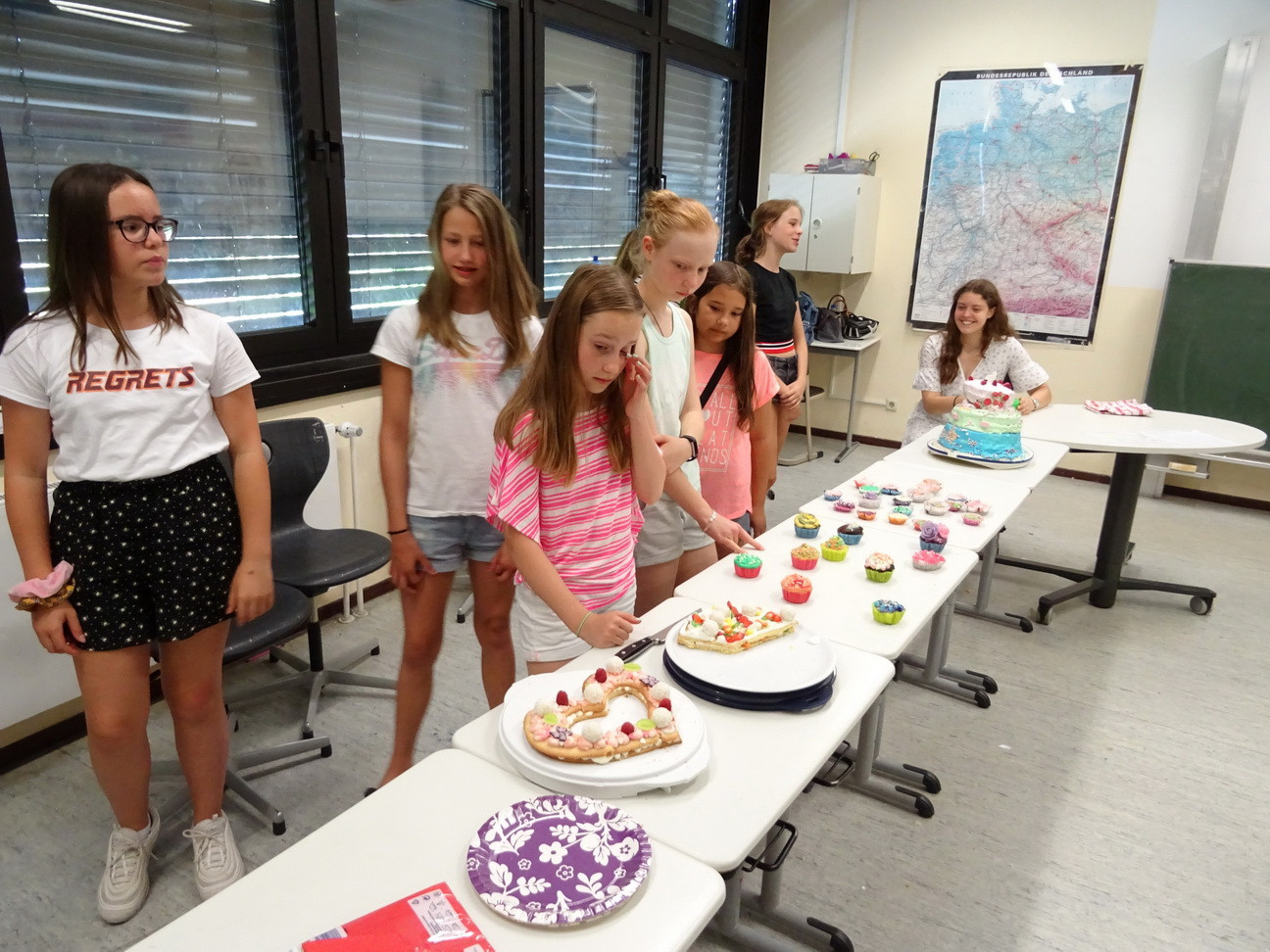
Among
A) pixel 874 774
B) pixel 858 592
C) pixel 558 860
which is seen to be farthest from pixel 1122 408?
pixel 558 860

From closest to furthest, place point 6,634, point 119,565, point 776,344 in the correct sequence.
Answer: point 119,565, point 6,634, point 776,344

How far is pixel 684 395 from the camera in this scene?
174 centimetres

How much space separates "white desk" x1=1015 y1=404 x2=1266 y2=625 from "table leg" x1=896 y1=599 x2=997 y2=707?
2.06ft

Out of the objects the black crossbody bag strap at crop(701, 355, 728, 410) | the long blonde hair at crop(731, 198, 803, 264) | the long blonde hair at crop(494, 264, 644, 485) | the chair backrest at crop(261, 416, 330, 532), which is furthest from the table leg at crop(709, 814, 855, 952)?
the long blonde hair at crop(731, 198, 803, 264)

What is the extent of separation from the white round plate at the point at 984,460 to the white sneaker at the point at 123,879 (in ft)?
7.38

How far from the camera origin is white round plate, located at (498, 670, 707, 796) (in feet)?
3.23

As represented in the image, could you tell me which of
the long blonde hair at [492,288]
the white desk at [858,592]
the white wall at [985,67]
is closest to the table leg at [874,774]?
the white desk at [858,592]

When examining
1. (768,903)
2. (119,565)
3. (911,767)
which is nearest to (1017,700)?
(911,767)

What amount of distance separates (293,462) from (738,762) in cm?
179

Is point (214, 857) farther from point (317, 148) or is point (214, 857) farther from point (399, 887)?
point (317, 148)

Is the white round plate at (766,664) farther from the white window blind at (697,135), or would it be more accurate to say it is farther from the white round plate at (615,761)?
the white window blind at (697,135)

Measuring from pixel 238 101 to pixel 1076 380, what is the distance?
4.29 metres

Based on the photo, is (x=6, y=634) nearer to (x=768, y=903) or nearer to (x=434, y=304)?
(x=434, y=304)

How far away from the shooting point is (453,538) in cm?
167
